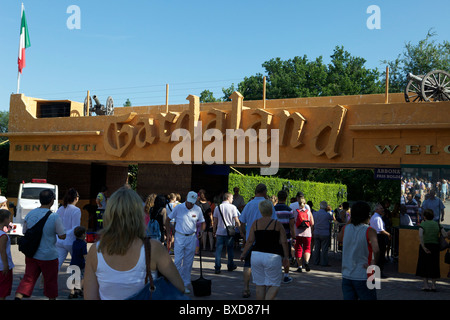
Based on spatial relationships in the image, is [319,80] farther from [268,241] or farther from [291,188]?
[268,241]

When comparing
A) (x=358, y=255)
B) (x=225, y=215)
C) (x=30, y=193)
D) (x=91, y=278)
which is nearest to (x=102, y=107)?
(x=30, y=193)

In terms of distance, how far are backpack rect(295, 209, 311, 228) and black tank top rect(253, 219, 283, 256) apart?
18.4 feet

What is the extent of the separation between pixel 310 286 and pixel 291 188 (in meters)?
20.5

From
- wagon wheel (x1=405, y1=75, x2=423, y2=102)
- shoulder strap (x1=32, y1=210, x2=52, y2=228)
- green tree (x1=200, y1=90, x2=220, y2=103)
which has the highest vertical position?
green tree (x1=200, y1=90, x2=220, y2=103)

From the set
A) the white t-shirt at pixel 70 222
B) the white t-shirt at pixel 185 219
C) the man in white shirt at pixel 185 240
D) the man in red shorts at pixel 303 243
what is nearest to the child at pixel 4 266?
the white t-shirt at pixel 70 222

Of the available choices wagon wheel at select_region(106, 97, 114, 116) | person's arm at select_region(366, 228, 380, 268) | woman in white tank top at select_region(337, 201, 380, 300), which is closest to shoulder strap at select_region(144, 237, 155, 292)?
woman in white tank top at select_region(337, 201, 380, 300)

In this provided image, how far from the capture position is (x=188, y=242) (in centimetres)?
938

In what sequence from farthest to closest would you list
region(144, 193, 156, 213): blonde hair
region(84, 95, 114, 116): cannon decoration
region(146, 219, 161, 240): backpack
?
region(84, 95, 114, 116): cannon decoration < region(144, 193, 156, 213): blonde hair < region(146, 219, 161, 240): backpack

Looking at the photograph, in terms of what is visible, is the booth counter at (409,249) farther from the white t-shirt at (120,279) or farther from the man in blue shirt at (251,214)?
the white t-shirt at (120,279)

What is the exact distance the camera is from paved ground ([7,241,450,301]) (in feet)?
30.7

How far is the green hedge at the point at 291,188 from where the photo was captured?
80.9 feet

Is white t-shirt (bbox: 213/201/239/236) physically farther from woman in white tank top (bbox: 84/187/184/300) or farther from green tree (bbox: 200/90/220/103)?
green tree (bbox: 200/90/220/103)

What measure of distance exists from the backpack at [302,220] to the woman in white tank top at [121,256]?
30.9 feet
